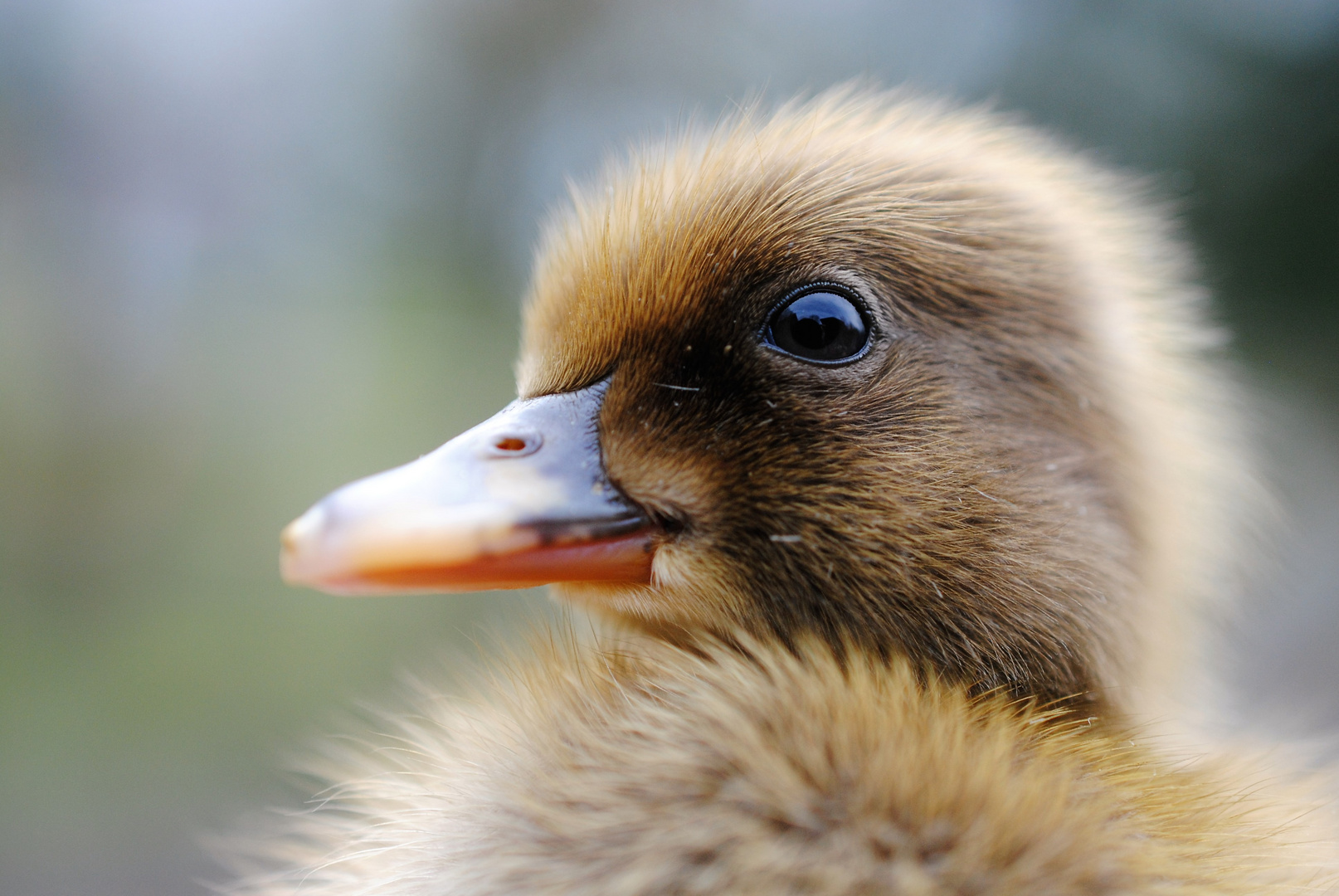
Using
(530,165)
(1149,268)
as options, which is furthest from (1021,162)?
(530,165)

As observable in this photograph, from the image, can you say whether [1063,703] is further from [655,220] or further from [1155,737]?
[655,220]

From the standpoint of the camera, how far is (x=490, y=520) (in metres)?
0.83

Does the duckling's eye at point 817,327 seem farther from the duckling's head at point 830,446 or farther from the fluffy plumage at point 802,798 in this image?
the fluffy plumage at point 802,798

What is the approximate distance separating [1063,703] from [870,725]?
0.95 ft

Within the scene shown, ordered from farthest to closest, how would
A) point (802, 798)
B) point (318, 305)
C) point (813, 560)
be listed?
point (318, 305), point (813, 560), point (802, 798)

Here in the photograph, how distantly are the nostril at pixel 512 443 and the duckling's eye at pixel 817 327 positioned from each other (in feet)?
0.89

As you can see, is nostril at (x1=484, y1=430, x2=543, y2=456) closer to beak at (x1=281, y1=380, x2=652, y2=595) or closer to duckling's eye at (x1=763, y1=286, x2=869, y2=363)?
beak at (x1=281, y1=380, x2=652, y2=595)

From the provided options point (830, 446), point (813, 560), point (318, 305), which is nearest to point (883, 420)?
point (830, 446)

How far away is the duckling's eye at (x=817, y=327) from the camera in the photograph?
93 centimetres

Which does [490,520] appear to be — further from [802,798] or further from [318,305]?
[318,305]

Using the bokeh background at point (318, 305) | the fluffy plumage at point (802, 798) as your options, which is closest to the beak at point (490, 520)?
the fluffy plumage at point (802, 798)

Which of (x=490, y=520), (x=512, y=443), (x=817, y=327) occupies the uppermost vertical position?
(x=817, y=327)

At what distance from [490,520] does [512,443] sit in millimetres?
118

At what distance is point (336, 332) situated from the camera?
4.30 metres
